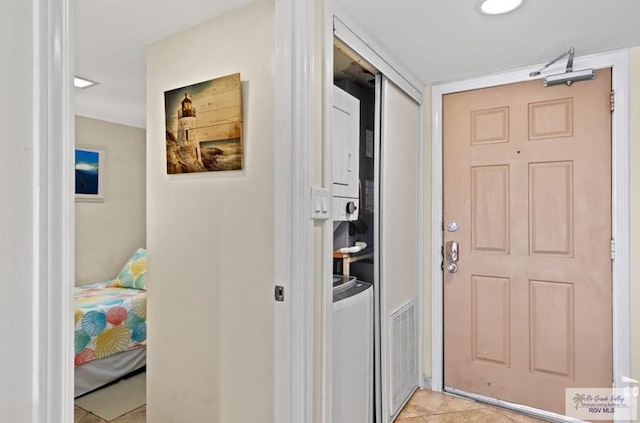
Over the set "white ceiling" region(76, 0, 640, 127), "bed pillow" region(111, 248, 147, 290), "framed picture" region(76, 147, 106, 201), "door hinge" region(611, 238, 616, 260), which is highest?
"white ceiling" region(76, 0, 640, 127)

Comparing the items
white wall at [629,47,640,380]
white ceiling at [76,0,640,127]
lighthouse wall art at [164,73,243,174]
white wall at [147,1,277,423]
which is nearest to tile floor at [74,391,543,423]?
white wall at [147,1,277,423]

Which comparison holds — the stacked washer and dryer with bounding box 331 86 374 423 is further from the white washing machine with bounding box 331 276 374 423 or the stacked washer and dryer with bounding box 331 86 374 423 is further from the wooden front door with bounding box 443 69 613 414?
the wooden front door with bounding box 443 69 613 414

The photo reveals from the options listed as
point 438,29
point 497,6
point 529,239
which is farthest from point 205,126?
point 529,239

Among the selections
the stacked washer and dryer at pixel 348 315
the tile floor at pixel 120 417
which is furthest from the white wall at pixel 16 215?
the tile floor at pixel 120 417

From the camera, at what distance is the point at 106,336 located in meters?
2.54

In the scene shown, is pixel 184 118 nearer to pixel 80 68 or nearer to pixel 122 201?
pixel 80 68

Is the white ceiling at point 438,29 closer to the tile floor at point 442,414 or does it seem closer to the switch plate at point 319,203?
the switch plate at point 319,203

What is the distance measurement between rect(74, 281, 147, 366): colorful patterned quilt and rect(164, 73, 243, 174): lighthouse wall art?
1.43 meters

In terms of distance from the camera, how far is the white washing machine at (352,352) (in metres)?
1.54

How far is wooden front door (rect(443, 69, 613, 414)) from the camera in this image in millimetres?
2004

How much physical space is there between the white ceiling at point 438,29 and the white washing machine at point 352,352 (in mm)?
1271

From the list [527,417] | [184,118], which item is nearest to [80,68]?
[184,118]

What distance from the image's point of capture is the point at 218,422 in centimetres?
159

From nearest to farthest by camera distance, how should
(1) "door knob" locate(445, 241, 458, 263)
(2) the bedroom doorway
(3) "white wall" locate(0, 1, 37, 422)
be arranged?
(3) "white wall" locate(0, 1, 37, 422) < (2) the bedroom doorway < (1) "door knob" locate(445, 241, 458, 263)
